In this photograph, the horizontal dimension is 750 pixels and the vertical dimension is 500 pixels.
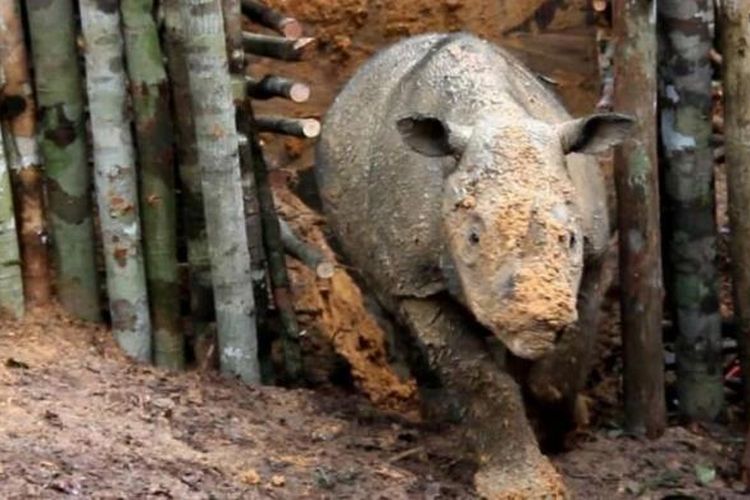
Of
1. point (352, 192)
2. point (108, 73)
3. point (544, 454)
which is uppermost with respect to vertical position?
point (108, 73)

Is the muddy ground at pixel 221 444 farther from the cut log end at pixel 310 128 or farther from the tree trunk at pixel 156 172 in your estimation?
the cut log end at pixel 310 128

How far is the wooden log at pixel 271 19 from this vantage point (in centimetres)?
684

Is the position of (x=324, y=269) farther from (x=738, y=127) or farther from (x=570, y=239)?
(x=570, y=239)

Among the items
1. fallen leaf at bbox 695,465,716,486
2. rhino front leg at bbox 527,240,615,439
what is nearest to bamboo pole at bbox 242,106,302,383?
rhino front leg at bbox 527,240,615,439

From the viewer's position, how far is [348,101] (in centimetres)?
688

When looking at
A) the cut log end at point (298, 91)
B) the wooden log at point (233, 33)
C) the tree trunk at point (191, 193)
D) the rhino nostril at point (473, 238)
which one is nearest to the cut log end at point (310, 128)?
the cut log end at point (298, 91)

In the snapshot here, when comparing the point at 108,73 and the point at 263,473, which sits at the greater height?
the point at 108,73

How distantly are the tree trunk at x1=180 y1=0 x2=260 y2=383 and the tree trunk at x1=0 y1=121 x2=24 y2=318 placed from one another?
64cm

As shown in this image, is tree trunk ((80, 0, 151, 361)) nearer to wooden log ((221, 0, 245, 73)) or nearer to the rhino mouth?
wooden log ((221, 0, 245, 73))

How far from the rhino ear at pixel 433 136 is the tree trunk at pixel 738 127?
1144 mm

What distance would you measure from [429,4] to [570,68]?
2.12ft

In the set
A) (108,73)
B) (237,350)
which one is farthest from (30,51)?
(237,350)

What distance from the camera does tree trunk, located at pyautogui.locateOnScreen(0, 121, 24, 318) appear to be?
6.45 metres

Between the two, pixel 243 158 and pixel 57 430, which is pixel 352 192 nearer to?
pixel 243 158
